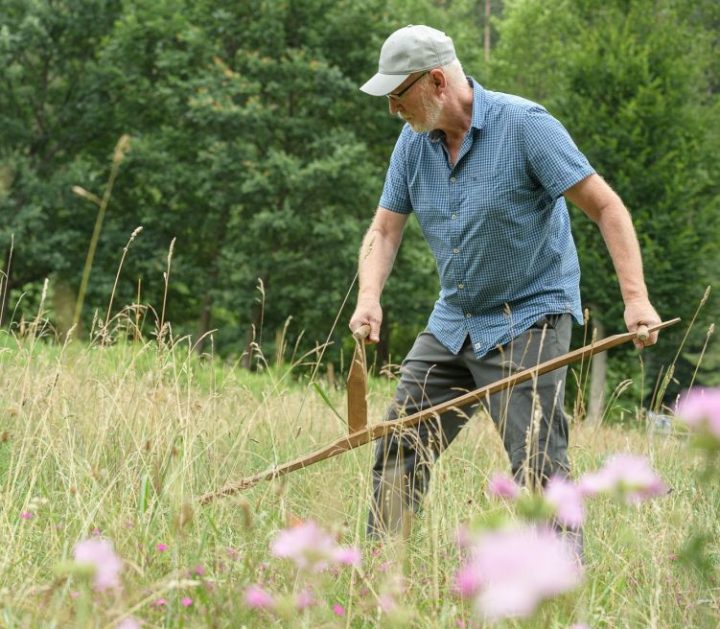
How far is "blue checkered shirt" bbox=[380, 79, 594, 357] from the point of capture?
3.07 metres

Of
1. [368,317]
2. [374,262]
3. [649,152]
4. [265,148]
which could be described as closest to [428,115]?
[374,262]

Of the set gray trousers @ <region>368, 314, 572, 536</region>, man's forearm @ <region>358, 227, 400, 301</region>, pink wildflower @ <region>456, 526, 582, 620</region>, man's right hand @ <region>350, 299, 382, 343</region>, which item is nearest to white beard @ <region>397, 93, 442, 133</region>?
man's forearm @ <region>358, 227, 400, 301</region>

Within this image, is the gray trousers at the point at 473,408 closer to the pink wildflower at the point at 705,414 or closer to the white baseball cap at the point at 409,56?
the white baseball cap at the point at 409,56

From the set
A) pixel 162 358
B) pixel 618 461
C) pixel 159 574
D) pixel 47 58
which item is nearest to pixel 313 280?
pixel 47 58

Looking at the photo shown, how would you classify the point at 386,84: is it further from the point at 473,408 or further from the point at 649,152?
the point at 649,152

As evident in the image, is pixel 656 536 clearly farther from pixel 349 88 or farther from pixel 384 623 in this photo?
pixel 349 88

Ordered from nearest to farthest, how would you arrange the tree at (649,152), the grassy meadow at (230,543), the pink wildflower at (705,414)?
1. the pink wildflower at (705,414)
2. the grassy meadow at (230,543)
3. the tree at (649,152)

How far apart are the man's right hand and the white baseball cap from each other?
673 mm

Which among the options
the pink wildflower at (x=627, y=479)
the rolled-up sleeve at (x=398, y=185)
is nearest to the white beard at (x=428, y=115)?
the rolled-up sleeve at (x=398, y=185)

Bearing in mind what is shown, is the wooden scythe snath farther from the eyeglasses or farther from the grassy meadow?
the eyeglasses

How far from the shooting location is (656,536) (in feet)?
8.74

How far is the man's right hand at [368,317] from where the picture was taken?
3250mm

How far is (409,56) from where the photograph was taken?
3020 mm

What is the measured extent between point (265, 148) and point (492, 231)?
17156 millimetres
